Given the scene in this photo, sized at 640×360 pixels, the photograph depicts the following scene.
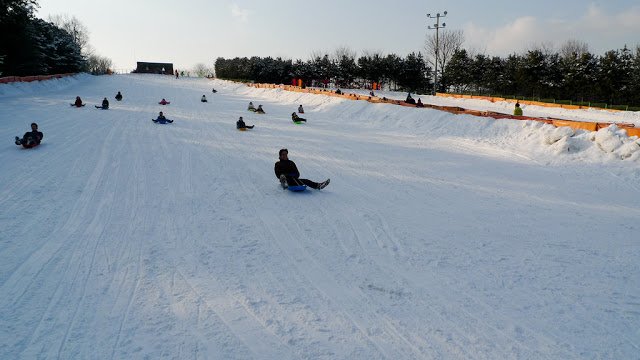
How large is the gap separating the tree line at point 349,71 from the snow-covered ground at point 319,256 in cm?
5363

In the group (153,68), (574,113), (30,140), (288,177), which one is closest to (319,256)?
(288,177)

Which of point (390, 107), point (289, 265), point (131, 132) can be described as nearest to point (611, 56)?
point (390, 107)

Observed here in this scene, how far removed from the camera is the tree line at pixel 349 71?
63.1 m

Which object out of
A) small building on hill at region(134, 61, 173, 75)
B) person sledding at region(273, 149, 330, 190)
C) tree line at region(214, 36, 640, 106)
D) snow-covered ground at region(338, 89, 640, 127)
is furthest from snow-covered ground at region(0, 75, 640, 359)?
small building on hill at region(134, 61, 173, 75)

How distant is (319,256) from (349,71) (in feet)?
205

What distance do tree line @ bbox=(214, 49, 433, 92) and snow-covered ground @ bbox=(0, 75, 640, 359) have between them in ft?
176

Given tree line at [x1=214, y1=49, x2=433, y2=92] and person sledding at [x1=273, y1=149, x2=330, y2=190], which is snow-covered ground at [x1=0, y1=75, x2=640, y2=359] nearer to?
person sledding at [x1=273, y1=149, x2=330, y2=190]

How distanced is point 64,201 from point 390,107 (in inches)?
700

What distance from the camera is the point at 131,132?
1516 cm

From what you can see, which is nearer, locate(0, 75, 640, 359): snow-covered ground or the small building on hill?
locate(0, 75, 640, 359): snow-covered ground

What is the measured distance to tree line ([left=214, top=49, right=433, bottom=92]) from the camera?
207 ft

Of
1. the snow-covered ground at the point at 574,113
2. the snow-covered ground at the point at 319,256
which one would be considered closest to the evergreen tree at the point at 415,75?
the snow-covered ground at the point at 574,113

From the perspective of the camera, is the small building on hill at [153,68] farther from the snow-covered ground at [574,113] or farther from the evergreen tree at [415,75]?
the snow-covered ground at [574,113]

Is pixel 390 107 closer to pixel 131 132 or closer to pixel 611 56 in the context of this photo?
pixel 131 132
